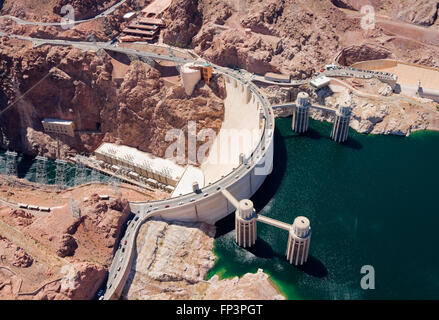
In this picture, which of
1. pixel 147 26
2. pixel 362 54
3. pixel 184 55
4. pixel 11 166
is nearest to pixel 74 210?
pixel 11 166

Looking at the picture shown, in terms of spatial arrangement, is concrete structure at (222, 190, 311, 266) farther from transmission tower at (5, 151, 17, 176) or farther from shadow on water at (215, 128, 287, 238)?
transmission tower at (5, 151, 17, 176)

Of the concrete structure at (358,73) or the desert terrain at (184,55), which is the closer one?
the desert terrain at (184,55)

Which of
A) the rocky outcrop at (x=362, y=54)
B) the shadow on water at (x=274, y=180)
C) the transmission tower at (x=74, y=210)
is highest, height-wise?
the rocky outcrop at (x=362, y=54)

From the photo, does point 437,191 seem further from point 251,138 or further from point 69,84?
point 69,84

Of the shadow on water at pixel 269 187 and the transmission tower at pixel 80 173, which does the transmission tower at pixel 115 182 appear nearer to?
the transmission tower at pixel 80 173

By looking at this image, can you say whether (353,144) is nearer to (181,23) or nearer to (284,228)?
(284,228)

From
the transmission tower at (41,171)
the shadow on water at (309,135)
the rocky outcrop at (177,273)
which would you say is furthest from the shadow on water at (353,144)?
the transmission tower at (41,171)

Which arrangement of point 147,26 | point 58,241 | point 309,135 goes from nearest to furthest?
point 58,241, point 309,135, point 147,26
